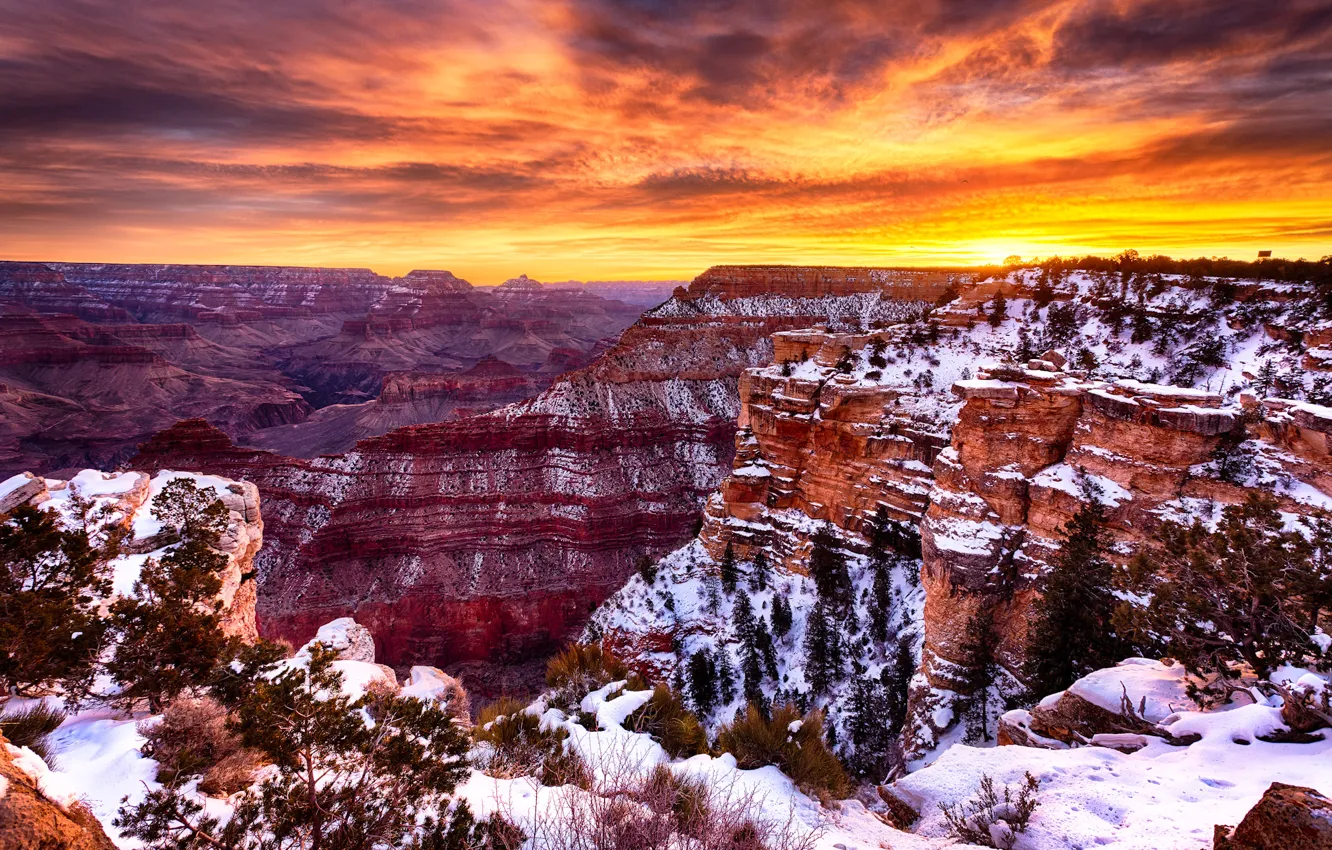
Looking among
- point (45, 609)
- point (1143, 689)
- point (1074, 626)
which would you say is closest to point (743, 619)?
point (1074, 626)

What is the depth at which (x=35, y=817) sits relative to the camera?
3871 millimetres

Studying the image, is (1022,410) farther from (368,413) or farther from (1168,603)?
(368,413)

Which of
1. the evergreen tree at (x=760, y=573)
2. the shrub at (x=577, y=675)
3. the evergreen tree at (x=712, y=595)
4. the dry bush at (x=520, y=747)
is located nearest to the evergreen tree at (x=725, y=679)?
the evergreen tree at (x=712, y=595)

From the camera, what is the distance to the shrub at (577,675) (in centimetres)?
1238

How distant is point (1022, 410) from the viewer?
17906 millimetres

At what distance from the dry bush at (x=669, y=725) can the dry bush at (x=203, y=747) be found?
591cm

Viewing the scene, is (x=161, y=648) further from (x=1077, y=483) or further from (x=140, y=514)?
(x=1077, y=483)

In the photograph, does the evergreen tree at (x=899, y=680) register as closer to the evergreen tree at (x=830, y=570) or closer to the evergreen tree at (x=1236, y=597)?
the evergreen tree at (x=830, y=570)

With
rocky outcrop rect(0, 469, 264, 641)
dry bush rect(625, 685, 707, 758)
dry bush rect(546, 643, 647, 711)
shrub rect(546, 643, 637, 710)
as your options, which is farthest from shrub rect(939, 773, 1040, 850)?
rocky outcrop rect(0, 469, 264, 641)

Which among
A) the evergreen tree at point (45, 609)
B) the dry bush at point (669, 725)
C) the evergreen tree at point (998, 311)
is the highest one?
the evergreen tree at point (998, 311)

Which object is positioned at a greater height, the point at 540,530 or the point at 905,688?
the point at 905,688

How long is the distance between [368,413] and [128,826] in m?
114

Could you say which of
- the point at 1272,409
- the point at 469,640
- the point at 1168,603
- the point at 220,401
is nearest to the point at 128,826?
the point at 1168,603

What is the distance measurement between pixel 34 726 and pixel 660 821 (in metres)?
7.74
